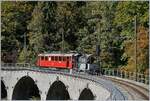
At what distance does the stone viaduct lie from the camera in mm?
52062

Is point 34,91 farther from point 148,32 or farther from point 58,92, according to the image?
point 148,32

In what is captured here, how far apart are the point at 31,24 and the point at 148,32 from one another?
49.7 metres

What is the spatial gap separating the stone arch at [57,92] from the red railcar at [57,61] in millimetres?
3200

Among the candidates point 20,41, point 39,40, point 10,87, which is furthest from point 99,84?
point 20,41

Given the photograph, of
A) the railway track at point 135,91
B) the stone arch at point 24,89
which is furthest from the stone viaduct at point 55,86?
the railway track at point 135,91

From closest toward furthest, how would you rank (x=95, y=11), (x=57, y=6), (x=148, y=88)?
1. (x=148, y=88)
2. (x=95, y=11)
3. (x=57, y=6)

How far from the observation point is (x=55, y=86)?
74438 millimetres

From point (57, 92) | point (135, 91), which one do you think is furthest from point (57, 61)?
point (135, 91)

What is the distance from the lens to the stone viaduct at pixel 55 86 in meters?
52.1

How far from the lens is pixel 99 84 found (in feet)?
172

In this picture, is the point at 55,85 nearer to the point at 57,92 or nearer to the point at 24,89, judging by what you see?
the point at 57,92

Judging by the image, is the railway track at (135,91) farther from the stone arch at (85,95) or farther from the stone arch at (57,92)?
the stone arch at (57,92)

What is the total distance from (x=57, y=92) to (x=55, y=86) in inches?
102

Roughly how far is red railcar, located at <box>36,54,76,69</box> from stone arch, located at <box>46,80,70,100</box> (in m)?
3.20
